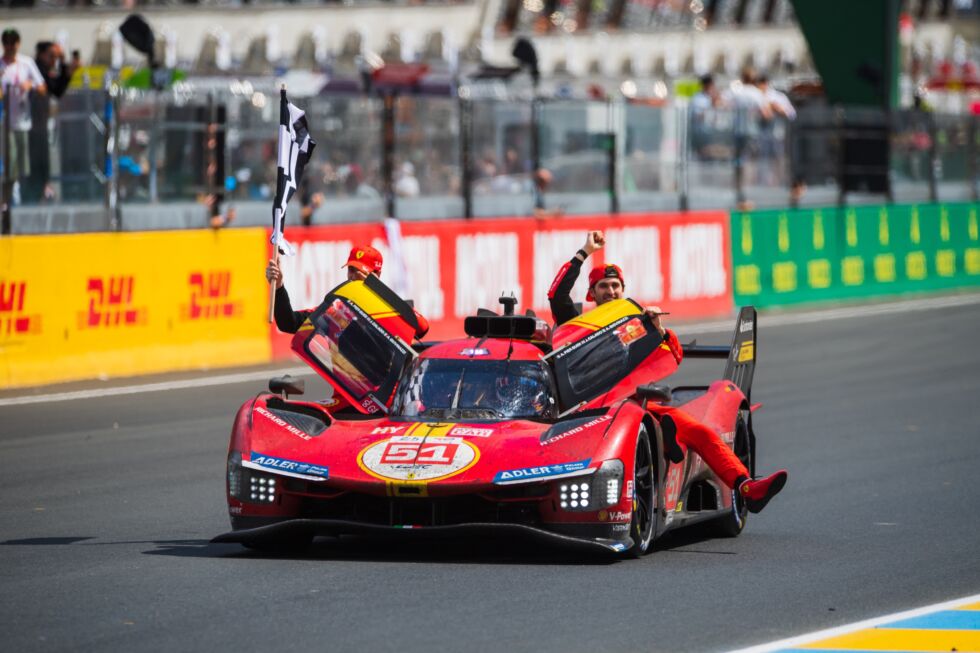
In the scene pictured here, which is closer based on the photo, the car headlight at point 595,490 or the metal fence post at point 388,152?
the car headlight at point 595,490

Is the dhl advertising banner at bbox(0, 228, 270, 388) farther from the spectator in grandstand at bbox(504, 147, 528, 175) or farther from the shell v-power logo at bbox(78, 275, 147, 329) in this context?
the spectator in grandstand at bbox(504, 147, 528, 175)

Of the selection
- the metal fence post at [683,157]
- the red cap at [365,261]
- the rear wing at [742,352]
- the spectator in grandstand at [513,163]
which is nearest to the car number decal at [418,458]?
the red cap at [365,261]

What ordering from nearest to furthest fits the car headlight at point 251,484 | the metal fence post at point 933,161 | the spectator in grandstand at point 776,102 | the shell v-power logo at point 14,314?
the car headlight at point 251,484, the shell v-power logo at point 14,314, the spectator in grandstand at point 776,102, the metal fence post at point 933,161

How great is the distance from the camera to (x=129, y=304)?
18.1 metres

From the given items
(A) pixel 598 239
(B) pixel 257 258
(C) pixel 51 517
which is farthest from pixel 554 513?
(B) pixel 257 258

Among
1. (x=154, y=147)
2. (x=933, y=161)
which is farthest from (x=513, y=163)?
(x=933, y=161)

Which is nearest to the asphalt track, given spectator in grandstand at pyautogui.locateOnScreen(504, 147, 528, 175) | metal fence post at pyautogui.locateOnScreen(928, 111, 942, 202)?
spectator in grandstand at pyautogui.locateOnScreen(504, 147, 528, 175)

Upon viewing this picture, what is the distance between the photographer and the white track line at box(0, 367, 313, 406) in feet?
54.6

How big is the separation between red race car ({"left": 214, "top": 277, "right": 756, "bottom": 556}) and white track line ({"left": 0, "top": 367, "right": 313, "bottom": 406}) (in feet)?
22.3

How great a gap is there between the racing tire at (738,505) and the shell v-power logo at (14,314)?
8.17 metres

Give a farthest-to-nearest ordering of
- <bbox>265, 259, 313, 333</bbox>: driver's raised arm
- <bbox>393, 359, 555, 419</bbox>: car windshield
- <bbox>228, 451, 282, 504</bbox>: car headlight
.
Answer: <bbox>265, 259, 313, 333</bbox>: driver's raised arm, <bbox>393, 359, 555, 419</bbox>: car windshield, <bbox>228, 451, 282, 504</bbox>: car headlight

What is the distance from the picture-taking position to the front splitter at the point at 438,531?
8.80 m

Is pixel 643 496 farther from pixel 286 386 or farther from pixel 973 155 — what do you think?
pixel 973 155

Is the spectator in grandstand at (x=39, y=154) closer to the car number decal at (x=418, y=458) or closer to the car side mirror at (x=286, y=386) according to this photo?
the car side mirror at (x=286, y=386)
